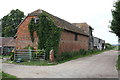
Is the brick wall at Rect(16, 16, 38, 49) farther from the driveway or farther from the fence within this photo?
the driveway

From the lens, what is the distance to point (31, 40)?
72.3ft

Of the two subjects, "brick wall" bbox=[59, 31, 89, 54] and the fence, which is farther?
"brick wall" bbox=[59, 31, 89, 54]

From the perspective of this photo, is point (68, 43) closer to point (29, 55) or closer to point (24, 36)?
point (24, 36)

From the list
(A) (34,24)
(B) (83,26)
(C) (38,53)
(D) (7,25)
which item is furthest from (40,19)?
(D) (7,25)

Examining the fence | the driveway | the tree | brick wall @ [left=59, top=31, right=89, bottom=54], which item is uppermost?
the tree

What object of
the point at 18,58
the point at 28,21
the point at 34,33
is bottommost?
the point at 18,58

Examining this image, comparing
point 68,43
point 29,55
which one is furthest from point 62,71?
point 68,43

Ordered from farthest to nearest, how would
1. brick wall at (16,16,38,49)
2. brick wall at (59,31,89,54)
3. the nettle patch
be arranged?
brick wall at (59,31,89,54), brick wall at (16,16,38,49), the nettle patch

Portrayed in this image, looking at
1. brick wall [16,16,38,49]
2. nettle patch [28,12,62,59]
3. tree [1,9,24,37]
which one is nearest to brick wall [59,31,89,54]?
nettle patch [28,12,62,59]

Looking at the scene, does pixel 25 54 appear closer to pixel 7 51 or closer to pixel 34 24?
pixel 34 24

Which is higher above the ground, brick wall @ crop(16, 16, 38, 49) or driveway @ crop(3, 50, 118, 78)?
brick wall @ crop(16, 16, 38, 49)

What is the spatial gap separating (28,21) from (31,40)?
2.79 m

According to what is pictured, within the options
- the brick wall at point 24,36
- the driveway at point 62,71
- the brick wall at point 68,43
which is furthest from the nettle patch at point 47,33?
the driveway at point 62,71

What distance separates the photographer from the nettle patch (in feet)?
66.3
